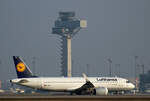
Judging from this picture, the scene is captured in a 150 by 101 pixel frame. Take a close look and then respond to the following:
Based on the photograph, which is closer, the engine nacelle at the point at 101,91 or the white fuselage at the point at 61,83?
the engine nacelle at the point at 101,91

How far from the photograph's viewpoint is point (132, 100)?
6006 cm

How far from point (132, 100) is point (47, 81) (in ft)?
144

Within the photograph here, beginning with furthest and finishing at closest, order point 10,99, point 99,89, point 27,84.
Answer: point 27,84, point 99,89, point 10,99

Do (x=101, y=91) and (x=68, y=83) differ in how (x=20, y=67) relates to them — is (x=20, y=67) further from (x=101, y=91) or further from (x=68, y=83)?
(x=101, y=91)

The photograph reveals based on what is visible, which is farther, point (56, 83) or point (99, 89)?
point (56, 83)

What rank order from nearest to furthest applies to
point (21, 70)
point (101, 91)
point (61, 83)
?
point (101, 91), point (61, 83), point (21, 70)

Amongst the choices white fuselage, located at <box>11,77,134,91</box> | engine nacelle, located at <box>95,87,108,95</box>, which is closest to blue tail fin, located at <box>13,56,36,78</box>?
white fuselage, located at <box>11,77,134,91</box>

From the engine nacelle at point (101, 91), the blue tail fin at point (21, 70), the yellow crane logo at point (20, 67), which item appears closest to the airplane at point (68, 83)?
the blue tail fin at point (21, 70)

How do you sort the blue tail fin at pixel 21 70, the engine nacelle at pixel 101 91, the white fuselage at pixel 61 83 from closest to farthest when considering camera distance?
the engine nacelle at pixel 101 91 < the white fuselage at pixel 61 83 < the blue tail fin at pixel 21 70

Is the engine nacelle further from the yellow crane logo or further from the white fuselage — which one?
the yellow crane logo

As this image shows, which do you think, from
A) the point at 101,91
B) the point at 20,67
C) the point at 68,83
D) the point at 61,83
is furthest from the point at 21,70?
the point at 101,91

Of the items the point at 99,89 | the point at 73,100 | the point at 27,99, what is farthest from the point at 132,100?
the point at 99,89

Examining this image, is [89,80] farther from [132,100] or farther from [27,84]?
[132,100]

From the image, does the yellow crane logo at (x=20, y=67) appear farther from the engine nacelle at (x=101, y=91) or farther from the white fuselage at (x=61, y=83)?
the engine nacelle at (x=101, y=91)
